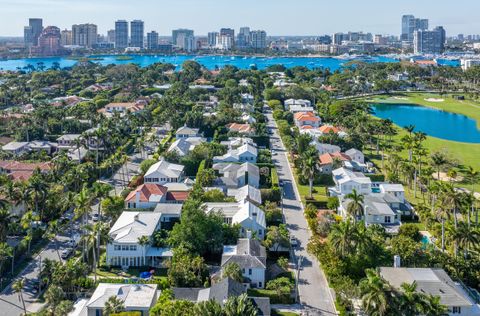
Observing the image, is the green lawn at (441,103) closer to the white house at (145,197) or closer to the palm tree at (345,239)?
Result: the white house at (145,197)

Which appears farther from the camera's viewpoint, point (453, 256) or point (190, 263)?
point (453, 256)

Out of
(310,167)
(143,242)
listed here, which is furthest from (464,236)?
(143,242)

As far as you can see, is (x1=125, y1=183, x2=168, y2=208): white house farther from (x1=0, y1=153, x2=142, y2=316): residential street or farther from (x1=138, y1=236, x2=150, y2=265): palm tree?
(x1=138, y1=236, x2=150, y2=265): palm tree

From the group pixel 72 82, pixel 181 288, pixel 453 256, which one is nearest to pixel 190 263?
pixel 181 288

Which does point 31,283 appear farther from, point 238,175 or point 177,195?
point 238,175

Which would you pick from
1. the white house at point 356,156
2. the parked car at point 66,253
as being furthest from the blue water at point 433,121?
the parked car at point 66,253

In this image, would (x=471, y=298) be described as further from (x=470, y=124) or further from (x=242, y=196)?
(x=470, y=124)
